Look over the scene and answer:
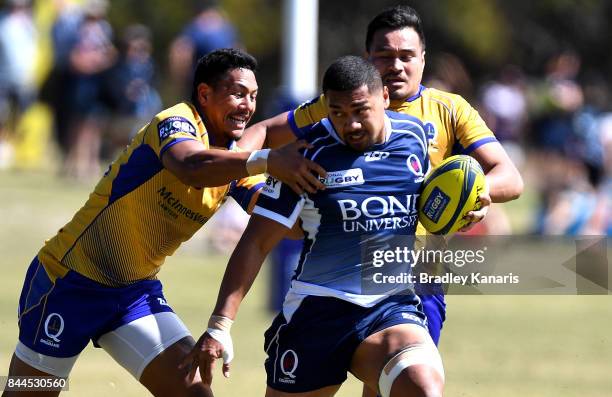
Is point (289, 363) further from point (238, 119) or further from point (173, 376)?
point (238, 119)

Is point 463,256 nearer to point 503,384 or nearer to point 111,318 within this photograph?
point 111,318

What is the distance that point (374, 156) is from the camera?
5664 mm

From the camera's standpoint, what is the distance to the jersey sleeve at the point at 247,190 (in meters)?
6.20

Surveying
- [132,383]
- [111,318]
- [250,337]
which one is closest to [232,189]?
[111,318]

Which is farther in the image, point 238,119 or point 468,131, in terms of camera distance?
point 468,131

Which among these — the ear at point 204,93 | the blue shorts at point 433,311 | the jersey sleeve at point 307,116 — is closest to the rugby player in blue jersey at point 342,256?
the blue shorts at point 433,311

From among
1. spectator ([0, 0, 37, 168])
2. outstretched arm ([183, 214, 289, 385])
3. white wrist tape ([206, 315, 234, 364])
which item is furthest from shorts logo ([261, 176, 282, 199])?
spectator ([0, 0, 37, 168])

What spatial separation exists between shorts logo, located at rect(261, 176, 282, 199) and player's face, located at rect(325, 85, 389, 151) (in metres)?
0.36

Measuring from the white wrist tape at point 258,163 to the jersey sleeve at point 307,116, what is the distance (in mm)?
1142

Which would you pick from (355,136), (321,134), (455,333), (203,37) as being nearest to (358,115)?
(355,136)

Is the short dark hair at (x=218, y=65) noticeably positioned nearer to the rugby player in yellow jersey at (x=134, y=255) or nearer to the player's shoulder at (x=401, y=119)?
the rugby player in yellow jersey at (x=134, y=255)

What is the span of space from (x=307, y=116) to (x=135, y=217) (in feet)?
3.74

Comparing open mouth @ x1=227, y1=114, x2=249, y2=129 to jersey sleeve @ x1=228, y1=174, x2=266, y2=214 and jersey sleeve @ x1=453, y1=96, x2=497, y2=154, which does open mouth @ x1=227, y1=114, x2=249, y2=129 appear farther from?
jersey sleeve @ x1=453, y1=96, x2=497, y2=154

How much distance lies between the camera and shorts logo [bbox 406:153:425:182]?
226 inches
